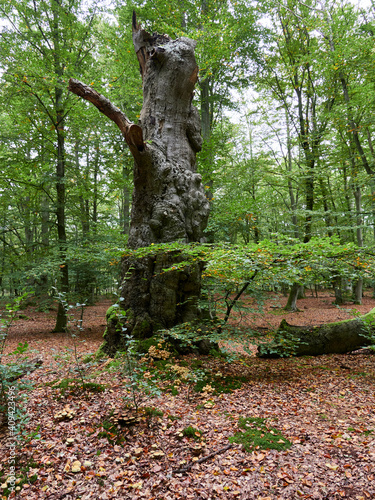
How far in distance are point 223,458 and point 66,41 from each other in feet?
37.6

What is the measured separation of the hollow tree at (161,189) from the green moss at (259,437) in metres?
2.08

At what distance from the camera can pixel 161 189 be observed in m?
4.75

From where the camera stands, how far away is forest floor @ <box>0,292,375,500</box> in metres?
2.02

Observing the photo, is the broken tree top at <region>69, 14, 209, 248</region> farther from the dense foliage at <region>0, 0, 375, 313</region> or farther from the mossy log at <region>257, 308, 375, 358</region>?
the mossy log at <region>257, 308, 375, 358</region>

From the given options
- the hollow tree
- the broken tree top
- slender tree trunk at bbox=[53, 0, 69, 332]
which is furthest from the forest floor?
slender tree trunk at bbox=[53, 0, 69, 332]

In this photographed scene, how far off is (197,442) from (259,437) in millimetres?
667

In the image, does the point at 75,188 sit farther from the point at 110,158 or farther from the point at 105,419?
the point at 105,419

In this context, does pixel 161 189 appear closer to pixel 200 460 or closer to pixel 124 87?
pixel 200 460

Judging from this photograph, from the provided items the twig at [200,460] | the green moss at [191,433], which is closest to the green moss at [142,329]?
the green moss at [191,433]

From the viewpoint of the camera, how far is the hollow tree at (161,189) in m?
4.41

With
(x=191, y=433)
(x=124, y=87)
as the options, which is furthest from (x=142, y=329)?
(x=124, y=87)

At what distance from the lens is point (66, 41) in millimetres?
7969

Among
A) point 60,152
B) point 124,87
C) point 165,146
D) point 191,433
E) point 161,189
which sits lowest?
point 191,433

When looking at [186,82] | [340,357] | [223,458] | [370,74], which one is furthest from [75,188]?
[370,74]
